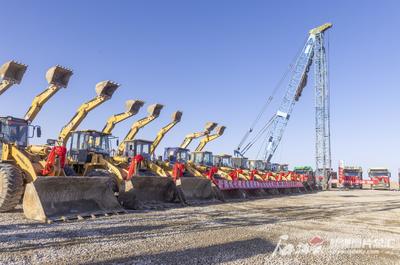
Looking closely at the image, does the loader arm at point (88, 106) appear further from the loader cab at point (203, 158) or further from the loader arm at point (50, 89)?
the loader cab at point (203, 158)

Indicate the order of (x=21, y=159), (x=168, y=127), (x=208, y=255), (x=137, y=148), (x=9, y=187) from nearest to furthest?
(x=208, y=255), (x=9, y=187), (x=21, y=159), (x=137, y=148), (x=168, y=127)

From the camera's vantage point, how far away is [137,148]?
747 inches

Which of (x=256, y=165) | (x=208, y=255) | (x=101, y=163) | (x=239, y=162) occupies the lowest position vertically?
(x=208, y=255)

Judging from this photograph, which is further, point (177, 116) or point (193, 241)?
point (177, 116)

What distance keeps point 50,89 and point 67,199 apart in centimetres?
577

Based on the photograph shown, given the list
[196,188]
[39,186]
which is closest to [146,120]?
[196,188]

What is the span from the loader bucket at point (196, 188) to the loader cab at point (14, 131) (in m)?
5.82

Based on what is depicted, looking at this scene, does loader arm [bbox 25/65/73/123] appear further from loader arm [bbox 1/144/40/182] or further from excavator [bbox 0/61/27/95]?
loader arm [bbox 1/144/40/182]

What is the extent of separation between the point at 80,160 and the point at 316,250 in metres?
10.6

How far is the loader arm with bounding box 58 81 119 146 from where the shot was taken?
15797 millimetres

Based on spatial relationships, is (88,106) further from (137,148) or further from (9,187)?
(9,187)

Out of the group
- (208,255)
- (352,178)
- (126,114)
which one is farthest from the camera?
(352,178)

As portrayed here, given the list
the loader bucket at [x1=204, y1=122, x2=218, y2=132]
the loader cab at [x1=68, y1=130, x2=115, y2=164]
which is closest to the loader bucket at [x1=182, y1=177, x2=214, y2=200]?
the loader cab at [x1=68, y1=130, x2=115, y2=164]

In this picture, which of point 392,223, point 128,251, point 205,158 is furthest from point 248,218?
point 205,158
